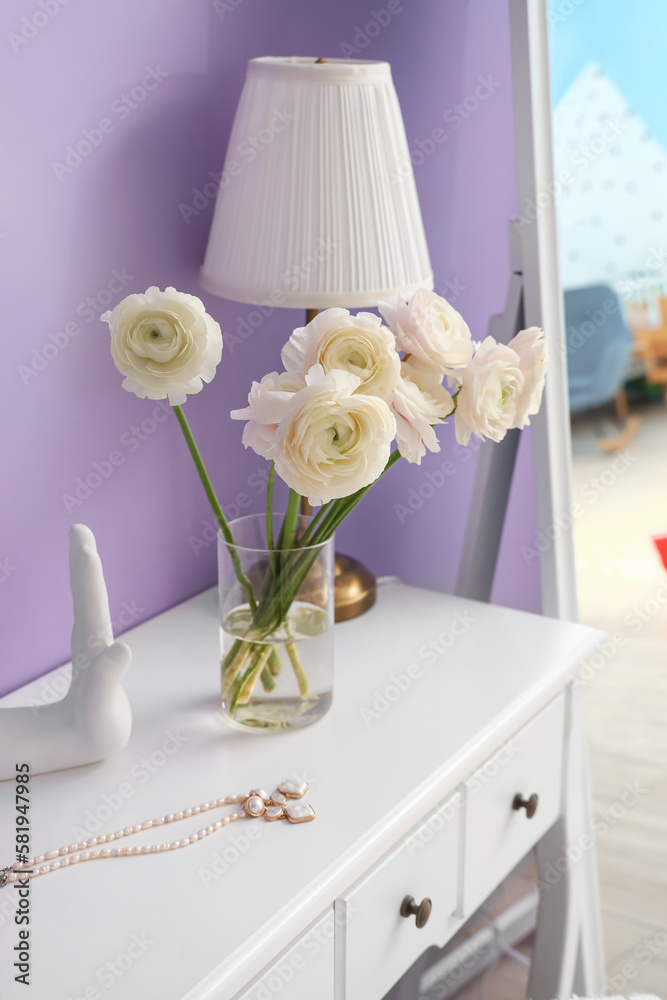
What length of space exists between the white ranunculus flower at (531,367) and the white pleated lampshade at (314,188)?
0.22m

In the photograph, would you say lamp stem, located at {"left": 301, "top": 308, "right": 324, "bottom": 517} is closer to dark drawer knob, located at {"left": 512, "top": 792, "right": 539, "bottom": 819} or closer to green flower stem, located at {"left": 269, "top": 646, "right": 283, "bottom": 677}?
green flower stem, located at {"left": 269, "top": 646, "right": 283, "bottom": 677}

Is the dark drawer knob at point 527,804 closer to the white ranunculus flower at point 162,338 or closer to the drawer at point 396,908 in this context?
the drawer at point 396,908

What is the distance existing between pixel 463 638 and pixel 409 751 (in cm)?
25

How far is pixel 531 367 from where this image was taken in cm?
88

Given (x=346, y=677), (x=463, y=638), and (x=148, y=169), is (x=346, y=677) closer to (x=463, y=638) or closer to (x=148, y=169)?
(x=463, y=638)

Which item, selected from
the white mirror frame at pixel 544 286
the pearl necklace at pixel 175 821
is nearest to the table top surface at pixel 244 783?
the pearl necklace at pixel 175 821

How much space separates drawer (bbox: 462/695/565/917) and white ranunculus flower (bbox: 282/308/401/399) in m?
0.44

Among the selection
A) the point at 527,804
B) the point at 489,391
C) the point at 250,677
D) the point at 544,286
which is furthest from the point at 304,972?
the point at 544,286

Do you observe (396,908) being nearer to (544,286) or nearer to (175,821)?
(175,821)

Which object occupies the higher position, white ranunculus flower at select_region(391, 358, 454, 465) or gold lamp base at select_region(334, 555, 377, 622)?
white ranunculus flower at select_region(391, 358, 454, 465)

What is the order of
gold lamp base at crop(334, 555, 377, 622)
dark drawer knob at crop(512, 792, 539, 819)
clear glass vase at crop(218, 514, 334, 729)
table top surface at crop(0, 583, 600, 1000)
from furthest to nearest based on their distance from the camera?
gold lamp base at crop(334, 555, 377, 622)
dark drawer knob at crop(512, 792, 539, 819)
clear glass vase at crop(218, 514, 334, 729)
table top surface at crop(0, 583, 600, 1000)

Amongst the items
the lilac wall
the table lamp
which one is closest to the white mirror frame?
the lilac wall

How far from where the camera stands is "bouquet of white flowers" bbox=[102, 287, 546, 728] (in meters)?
0.75

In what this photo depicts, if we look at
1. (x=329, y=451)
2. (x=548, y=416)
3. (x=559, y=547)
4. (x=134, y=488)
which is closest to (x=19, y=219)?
(x=134, y=488)
